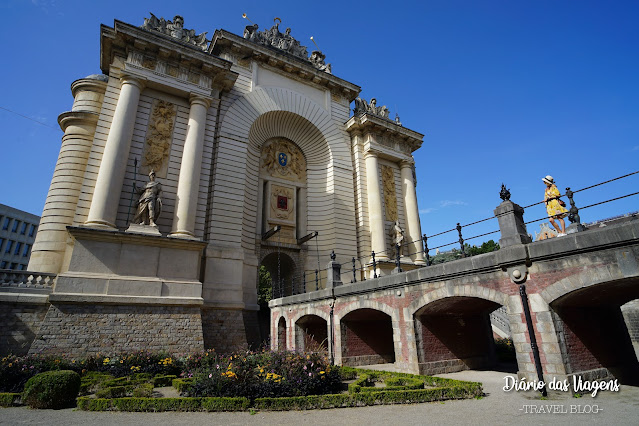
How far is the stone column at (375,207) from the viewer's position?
950 inches

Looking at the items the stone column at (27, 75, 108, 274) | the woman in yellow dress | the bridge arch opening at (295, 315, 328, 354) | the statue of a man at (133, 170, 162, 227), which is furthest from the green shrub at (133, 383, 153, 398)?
the woman in yellow dress

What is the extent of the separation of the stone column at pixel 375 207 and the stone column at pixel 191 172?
12.1 meters

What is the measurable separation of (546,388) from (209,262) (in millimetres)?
15291

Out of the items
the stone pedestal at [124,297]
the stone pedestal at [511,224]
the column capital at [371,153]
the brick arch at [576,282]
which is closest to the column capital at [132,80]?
the stone pedestal at [124,297]

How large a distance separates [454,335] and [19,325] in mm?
16868

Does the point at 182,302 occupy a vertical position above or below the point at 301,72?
below

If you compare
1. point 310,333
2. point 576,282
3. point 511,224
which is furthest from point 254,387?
point 310,333

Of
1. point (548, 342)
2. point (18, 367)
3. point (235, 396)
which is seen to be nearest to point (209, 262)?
point (18, 367)

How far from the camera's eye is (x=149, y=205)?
16.8m

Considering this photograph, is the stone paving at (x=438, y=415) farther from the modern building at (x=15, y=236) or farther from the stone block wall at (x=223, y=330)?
the modern building at (x=15, y=236)

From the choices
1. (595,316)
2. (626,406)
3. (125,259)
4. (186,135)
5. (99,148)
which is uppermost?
(186,135)

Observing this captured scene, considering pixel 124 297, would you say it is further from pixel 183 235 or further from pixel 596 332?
A: pixel 596 332

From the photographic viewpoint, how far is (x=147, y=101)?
63.9 ft

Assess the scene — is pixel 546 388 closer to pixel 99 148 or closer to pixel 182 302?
pixel 182 302
